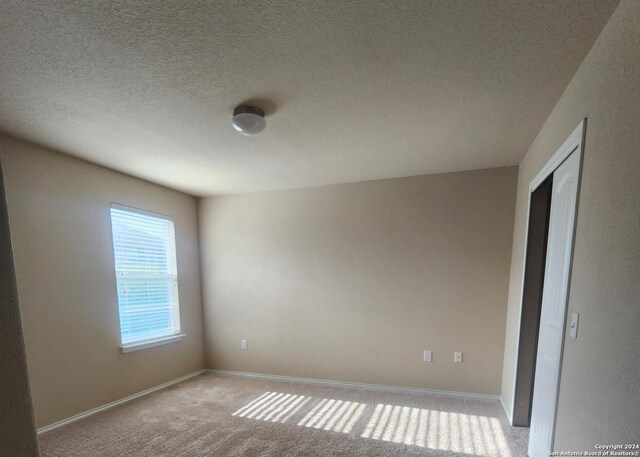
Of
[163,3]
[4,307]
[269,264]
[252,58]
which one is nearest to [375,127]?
[252,58]

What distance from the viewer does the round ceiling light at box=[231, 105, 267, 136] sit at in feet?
5.56

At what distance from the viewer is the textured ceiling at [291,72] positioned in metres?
1.08

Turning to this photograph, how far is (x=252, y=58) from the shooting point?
131 centimetres

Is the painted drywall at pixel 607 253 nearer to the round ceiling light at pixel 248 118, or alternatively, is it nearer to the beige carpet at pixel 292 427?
the beige carpet at pixel 292 427

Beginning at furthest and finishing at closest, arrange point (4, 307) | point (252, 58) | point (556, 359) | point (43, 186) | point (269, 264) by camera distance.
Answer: point (269, 264), point (43, 186), point (556, 359), point (252, 58), point (4, 307)

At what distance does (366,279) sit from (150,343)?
2455 mm

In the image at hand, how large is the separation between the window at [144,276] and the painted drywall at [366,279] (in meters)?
0.49

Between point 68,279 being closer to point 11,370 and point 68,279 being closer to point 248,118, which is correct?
point 248,118

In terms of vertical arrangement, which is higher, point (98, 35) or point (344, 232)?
point (98, 35)

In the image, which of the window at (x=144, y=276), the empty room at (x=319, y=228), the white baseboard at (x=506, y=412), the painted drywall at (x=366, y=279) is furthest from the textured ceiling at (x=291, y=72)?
the white baseboard at (x=506, y=412)

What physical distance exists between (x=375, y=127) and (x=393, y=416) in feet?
8.13

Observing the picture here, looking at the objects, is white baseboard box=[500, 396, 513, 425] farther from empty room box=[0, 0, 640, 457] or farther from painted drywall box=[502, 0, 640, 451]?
painted drywall box=[502, 0, 640, 451]

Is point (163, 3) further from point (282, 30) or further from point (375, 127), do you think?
point (375, 127)

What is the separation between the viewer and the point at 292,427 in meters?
2.38
